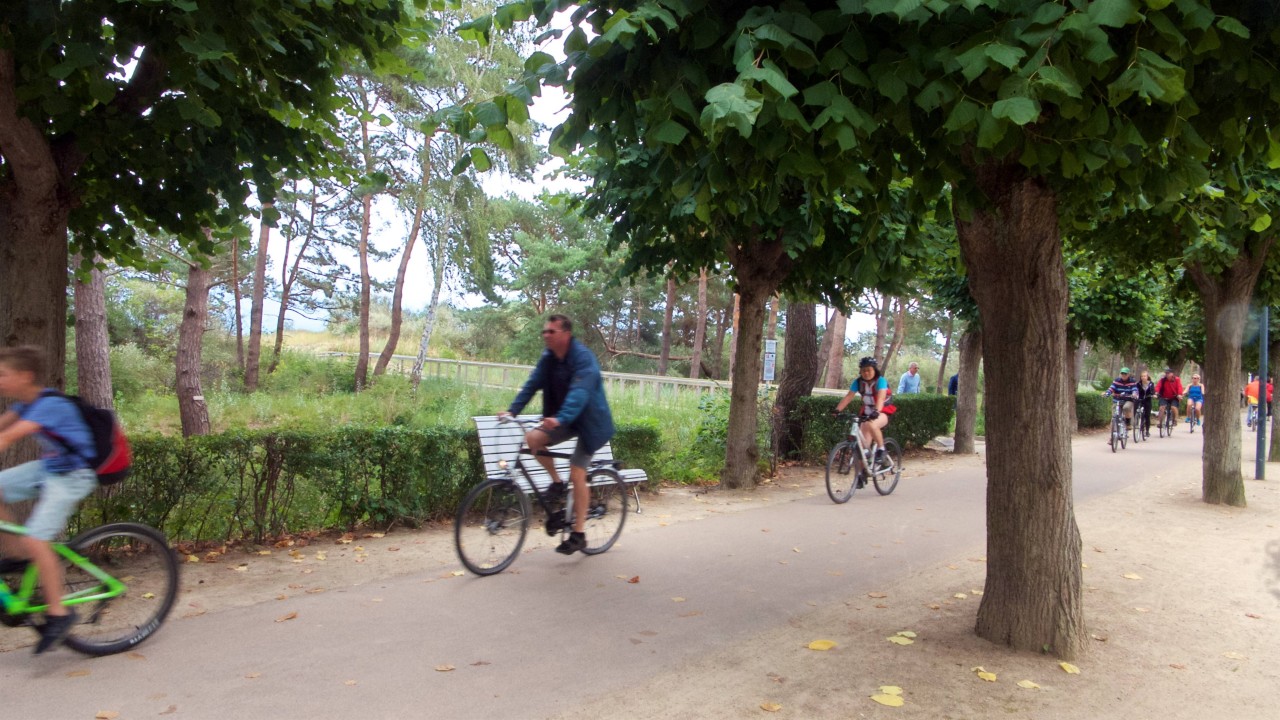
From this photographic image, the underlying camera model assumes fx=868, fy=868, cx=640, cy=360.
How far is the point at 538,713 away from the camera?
384 cm

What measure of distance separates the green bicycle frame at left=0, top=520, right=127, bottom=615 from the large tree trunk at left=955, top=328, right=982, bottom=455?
47.1 ft

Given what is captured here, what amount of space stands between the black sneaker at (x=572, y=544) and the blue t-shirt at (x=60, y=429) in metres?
3.25

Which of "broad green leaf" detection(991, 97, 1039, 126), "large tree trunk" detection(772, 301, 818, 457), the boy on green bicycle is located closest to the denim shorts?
the boy on green bicycle

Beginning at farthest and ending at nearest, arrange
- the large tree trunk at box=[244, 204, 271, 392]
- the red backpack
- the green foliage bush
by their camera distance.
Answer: the large tree trunk at box=[244, 204, 271, 392]
the green foliage bush
the red backpack

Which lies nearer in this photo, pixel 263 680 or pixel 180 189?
pixel 263 680

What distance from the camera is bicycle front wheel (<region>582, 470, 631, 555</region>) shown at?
684 cm

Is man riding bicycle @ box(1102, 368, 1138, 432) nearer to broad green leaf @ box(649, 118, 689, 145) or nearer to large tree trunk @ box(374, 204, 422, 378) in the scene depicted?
broad green leaf @ box(649, 118, 689, 145)

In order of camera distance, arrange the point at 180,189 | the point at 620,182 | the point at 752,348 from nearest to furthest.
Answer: the point at 180,189, the point at 620,182, the point at 752,348

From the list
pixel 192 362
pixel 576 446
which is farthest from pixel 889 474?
pixel 192 362

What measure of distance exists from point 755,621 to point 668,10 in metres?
3.50

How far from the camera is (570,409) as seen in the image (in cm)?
596

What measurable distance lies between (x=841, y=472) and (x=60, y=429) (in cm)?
779

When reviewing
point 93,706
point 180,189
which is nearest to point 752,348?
point 180,189

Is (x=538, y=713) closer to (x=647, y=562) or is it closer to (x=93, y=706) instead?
(x=93, y=706)
